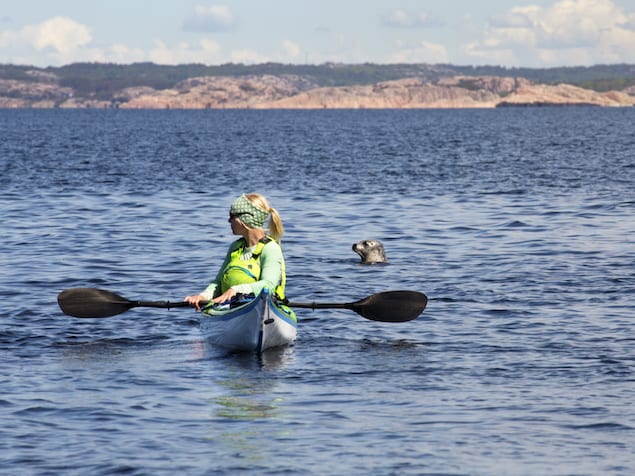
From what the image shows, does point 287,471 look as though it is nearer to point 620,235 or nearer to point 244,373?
point 244,373

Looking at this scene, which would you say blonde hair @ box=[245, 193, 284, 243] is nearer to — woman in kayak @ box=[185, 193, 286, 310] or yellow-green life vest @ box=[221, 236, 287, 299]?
woman in kayak @ box=[185, 193, 286, 310]

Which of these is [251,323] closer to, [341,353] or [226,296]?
[226,296]

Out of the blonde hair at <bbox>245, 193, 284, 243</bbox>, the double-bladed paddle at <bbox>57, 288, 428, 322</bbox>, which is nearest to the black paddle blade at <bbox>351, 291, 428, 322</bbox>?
the double-bladed paddle at <bbox>57, 288, 428, 322</bbox>

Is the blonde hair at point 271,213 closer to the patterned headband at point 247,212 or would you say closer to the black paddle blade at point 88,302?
the patterned headband at point 247,212

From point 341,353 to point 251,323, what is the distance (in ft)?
5.29

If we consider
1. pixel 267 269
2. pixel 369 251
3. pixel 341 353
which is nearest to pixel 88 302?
pixel 267 269

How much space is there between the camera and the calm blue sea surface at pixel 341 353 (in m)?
11.0

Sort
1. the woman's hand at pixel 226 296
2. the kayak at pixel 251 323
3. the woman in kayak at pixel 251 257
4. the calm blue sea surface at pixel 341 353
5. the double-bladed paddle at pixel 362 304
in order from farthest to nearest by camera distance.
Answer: the double-bladed paddle at pixel 362 304, the kayak at pixel 251 323, the woman in kayak at pixel 251 257, the woman's hand at pixel 226 296, the calm blue sea surface at pixel 341 353

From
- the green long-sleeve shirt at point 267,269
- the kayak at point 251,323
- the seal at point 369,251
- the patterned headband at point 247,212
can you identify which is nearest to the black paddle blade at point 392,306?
the kayak at point 251,323

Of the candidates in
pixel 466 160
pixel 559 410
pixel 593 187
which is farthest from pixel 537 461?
pixel 466 160

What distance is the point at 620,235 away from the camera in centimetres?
2862

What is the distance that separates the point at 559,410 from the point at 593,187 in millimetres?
33482

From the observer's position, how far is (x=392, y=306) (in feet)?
55.5

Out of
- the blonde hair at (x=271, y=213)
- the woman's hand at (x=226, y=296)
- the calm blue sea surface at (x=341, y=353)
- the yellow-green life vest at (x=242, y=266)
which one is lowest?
the calm blue sea surface at (x=341, y=353)
